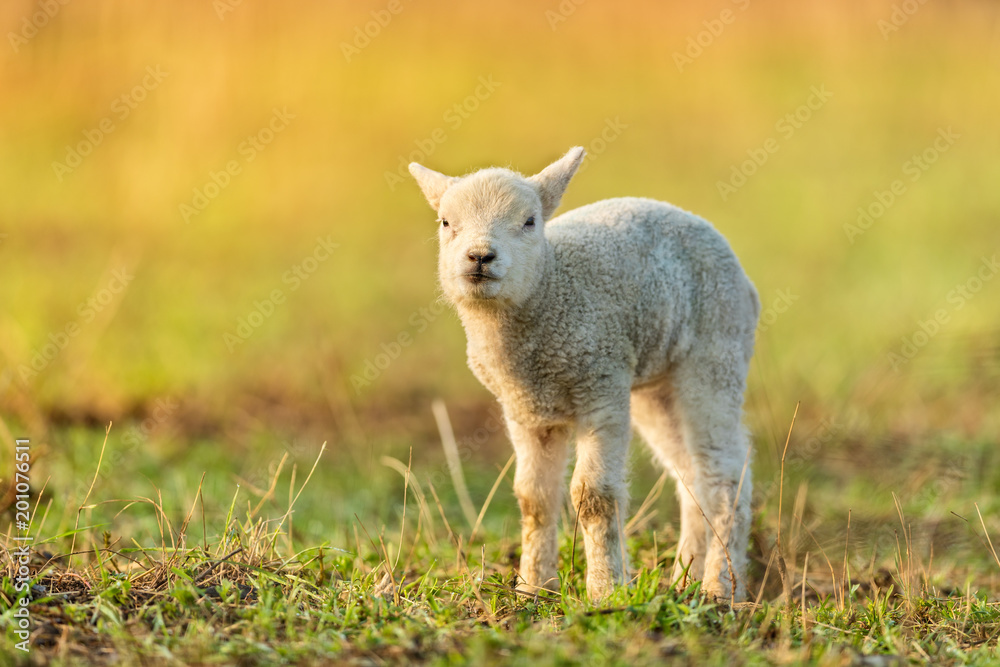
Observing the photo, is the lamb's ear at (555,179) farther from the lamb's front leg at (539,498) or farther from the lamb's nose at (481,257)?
the lamb's front leg at (539,498)

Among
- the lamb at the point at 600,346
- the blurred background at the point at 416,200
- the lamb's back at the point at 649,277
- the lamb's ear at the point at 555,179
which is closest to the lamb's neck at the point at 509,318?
the lamb at the point at 600,346

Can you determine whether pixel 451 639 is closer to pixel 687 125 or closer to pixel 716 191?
pixel 716 191

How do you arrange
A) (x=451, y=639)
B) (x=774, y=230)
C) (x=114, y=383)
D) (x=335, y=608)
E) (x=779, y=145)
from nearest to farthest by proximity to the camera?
(x=451, y=639) < (x=335, y=608) < (x=114, y=383) < (x=774, y=230) < (x=779, y=145)

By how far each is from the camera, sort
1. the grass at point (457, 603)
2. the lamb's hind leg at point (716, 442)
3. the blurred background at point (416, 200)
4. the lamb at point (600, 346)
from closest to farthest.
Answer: the grass at point (457, 603) < the lamb at point (600, 346) < the lamb's hind leg at point (716, 442) < the blurred background at point (416, 200)

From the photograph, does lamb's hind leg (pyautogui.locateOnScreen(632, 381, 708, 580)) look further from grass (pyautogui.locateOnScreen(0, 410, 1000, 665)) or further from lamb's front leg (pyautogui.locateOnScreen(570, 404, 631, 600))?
lamb's front leg (pyautogui.locateOnScreen(570, 404, 631, 600))

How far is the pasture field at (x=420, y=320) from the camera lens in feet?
14.5

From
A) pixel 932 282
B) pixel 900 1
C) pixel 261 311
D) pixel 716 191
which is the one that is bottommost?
pixel 261 311

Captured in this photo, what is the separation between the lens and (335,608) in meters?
4.30

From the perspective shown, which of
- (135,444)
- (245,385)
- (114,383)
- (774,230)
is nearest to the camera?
(135,444)

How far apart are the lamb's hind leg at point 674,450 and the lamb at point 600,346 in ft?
0.04

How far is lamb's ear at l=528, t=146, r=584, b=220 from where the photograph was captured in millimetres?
5207

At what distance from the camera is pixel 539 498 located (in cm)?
540

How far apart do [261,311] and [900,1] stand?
11438 mm

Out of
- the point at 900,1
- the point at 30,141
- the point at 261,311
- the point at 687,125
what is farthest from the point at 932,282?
the point at 30,141
